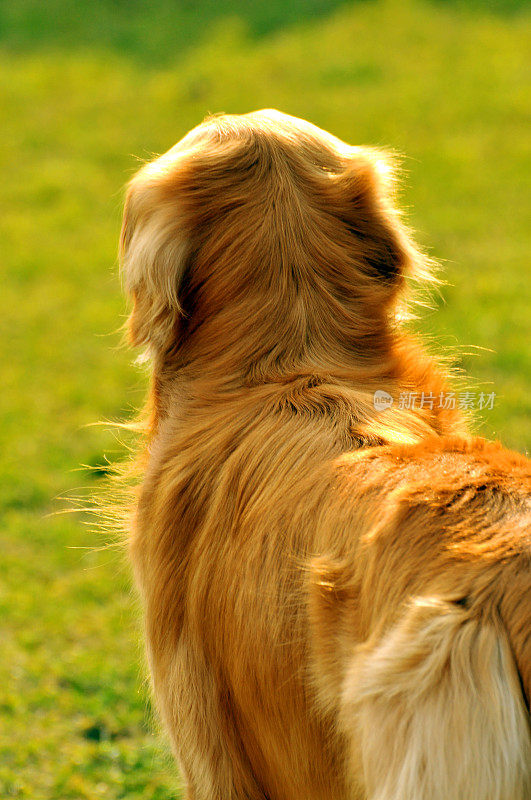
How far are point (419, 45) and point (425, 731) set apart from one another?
12254 mm

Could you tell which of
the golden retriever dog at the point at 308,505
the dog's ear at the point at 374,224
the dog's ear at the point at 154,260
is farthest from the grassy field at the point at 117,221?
the dog's ear at the point at 154,260

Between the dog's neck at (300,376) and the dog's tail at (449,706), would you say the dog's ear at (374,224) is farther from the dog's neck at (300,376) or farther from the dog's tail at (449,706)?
the dog's tail at (449,706)

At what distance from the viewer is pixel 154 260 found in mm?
2221

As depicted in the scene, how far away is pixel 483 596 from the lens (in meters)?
1.34

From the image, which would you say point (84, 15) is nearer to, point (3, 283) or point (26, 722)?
point (3, 283)

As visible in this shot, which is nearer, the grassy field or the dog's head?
the dog's head

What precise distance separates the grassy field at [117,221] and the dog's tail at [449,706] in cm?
125

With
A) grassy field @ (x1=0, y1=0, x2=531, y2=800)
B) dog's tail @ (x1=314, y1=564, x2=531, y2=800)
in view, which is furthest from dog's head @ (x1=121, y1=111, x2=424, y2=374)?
dog's tail @ (x1=314, y1=564, x2=531, y2=800)

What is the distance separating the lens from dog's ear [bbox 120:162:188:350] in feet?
7.30

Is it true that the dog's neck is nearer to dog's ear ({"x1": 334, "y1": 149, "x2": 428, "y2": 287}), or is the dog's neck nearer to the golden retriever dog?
the golden retriever dog

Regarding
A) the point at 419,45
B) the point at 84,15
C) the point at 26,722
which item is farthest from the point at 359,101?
the point at 26,722

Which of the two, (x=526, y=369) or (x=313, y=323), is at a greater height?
(x=313, y=323)

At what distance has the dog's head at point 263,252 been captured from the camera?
86.4 inches

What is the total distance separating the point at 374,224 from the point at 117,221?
718cm
